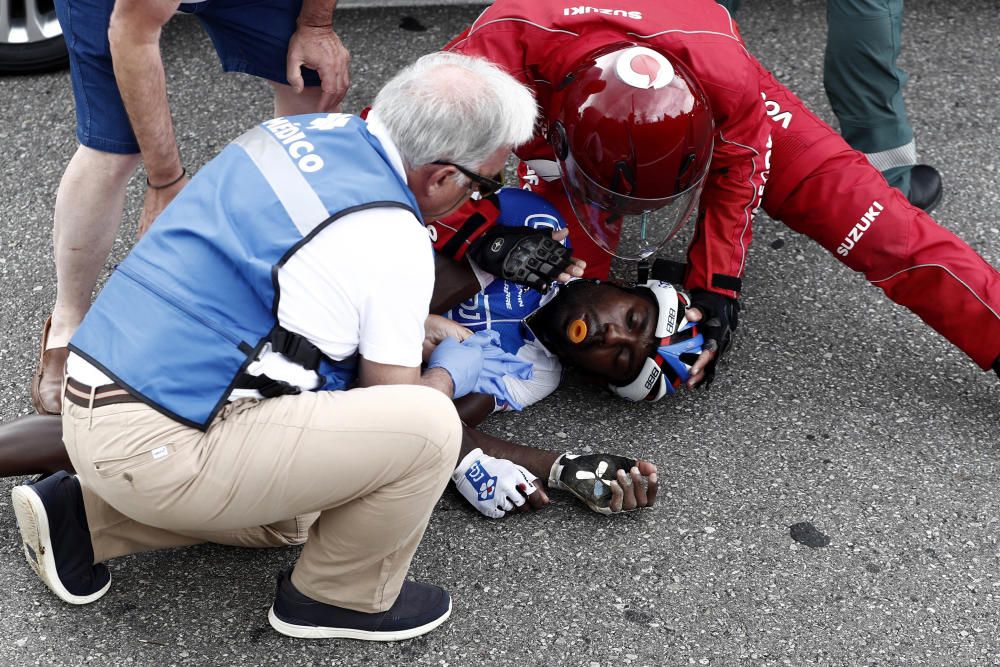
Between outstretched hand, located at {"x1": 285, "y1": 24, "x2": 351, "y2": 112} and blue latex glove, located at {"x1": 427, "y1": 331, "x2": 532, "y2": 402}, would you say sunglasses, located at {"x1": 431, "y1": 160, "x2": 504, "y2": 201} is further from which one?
outstretched hand, located at {"x1": 285, "y1": 24, "x2": 351, "y2": 112}

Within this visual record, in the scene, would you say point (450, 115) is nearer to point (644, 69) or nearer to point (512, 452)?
point (644, 69)

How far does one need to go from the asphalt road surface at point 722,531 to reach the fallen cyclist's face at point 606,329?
0.17 meters

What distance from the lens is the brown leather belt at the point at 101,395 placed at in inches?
78.9

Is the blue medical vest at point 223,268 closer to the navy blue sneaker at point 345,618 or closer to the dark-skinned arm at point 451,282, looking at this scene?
Answer: the navy blue sneaker at point 345,618

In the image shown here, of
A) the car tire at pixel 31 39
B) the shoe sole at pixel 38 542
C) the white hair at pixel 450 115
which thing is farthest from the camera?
the car tire at pixel 31 39

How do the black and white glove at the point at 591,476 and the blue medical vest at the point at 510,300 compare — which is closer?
the black and white glove at the point at 591,476

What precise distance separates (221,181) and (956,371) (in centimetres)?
219

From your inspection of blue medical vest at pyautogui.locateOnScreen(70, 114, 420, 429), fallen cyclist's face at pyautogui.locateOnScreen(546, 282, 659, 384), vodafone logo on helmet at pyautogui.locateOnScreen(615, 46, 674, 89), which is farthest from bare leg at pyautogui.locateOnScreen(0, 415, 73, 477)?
vodafone logo on helmet at pyautogui.locateOnScreen(615, 46, 674, 89)

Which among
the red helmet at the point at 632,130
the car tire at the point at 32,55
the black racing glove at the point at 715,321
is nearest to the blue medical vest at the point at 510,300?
the red helmet at the point at 632,130

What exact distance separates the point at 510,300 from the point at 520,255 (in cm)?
17

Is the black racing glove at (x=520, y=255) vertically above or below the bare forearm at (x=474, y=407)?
above

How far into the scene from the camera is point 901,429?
3031 mm

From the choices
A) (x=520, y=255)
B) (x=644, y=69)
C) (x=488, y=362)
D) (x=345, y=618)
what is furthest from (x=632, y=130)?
(x=345, y=618)

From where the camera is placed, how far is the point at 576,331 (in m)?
2.93
